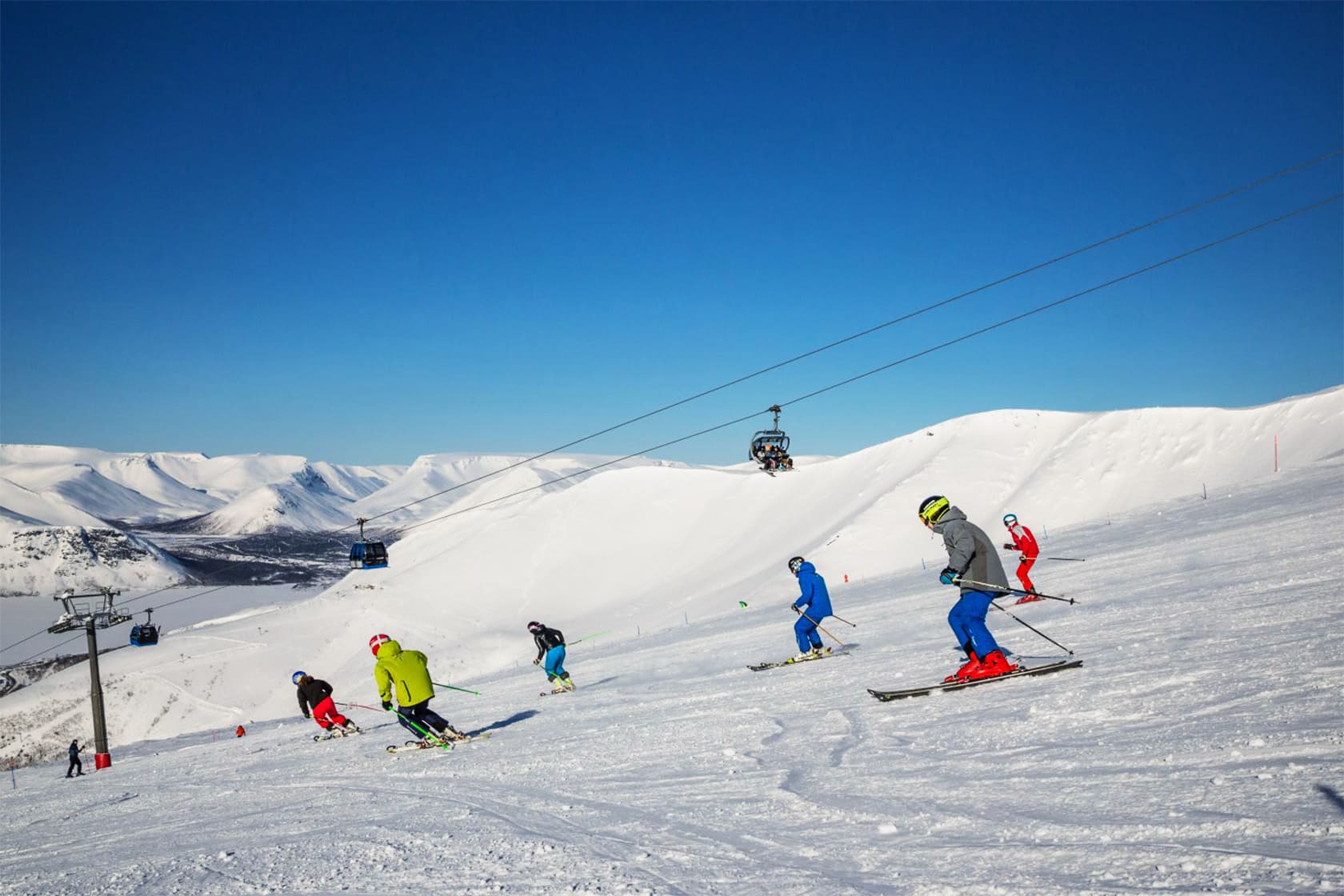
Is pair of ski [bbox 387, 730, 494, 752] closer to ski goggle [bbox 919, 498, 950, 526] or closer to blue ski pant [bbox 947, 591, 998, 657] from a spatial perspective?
blue ski pant [bbox 947, 591, 998, 657]

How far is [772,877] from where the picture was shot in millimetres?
4949

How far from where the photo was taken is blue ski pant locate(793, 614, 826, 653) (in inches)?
584

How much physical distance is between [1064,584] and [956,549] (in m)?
8.89

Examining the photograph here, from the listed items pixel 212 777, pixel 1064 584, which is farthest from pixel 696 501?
pixel 212 777

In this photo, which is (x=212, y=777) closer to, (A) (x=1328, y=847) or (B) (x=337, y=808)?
(B) (x=337, y=808)

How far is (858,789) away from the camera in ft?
21.5

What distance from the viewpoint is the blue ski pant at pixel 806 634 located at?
1484 cm

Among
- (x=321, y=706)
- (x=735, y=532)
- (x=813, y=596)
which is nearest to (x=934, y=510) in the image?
(x=813, y=596)

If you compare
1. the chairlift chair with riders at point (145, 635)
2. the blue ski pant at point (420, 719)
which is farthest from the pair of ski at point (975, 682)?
the chairlift chair with riders at point (145, 635)

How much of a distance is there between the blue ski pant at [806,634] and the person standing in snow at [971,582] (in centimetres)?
523

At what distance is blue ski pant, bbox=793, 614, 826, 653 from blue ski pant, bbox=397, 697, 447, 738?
19.9 ft

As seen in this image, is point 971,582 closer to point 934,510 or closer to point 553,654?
point 934,510

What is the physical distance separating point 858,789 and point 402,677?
754 centimetres

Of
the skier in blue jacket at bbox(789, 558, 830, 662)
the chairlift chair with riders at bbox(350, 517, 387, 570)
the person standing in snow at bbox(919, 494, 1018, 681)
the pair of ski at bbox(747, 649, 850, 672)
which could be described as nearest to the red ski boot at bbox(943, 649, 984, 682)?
the person standing in snow at bbox(919, 494, 1018, 681)
